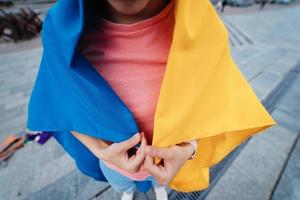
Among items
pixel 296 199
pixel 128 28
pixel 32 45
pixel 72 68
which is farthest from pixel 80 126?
pixel 32 45

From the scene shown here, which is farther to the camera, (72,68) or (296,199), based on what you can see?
(296,199)

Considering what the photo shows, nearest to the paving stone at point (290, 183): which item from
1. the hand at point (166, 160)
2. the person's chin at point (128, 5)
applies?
the hand at point (166, 160)

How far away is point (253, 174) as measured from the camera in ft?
4.56

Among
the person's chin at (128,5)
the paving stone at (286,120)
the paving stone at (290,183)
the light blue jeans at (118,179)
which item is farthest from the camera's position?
the paving stone at (286,120)

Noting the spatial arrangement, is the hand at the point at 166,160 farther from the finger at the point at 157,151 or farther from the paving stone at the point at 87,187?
the paving stone at the point at 87,187

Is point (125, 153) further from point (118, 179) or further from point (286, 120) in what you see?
point (286, 120)

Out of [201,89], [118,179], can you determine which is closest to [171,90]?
[201,89]

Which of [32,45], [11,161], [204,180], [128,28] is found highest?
[128,28]

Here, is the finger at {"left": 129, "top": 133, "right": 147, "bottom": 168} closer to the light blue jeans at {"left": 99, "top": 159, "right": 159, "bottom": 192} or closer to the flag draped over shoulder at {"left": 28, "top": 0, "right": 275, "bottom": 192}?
the flag draped over shoulder at {"left": 28, "top": 0, "right": 275, "bottom": 192}

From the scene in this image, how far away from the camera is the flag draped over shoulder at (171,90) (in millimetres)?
479

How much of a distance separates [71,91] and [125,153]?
0.24m

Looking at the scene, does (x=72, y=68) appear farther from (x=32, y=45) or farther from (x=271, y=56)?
(x=32, y=45)

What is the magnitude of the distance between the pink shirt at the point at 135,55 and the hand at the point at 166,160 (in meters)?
0.12

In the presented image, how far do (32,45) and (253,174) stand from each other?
5132mm
